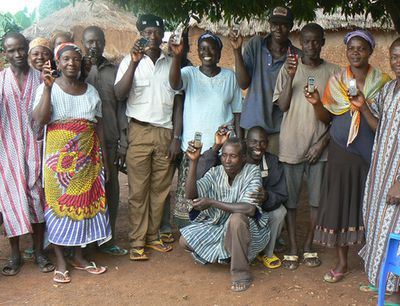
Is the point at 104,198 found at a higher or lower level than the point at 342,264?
higher

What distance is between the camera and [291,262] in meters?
4.49

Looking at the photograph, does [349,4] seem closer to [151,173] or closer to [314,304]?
[151,173]

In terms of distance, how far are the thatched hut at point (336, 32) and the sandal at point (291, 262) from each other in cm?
538

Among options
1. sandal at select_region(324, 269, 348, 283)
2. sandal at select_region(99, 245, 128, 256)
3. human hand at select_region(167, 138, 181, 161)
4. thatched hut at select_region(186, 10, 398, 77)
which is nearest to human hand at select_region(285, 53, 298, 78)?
human hand at select_region(167, 138, 181, 161)

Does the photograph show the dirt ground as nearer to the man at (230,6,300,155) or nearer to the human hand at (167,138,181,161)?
the human hand at (167,138,181,161)

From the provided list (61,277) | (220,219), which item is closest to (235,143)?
(220,219)

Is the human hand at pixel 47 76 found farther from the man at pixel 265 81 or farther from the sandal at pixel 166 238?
the sandal at pixel 166 238

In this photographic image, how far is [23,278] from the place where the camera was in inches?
170

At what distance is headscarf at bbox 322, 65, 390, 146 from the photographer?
389 cm

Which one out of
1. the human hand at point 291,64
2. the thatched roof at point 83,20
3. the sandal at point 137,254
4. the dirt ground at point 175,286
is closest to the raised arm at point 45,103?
the dirt ground at point 175,286

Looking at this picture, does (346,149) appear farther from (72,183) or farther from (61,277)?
(61,277)

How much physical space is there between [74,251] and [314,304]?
2072 mm

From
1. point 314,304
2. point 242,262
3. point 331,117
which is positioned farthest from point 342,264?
point 331,117

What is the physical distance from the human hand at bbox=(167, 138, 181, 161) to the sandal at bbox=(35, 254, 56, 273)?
1383mm
